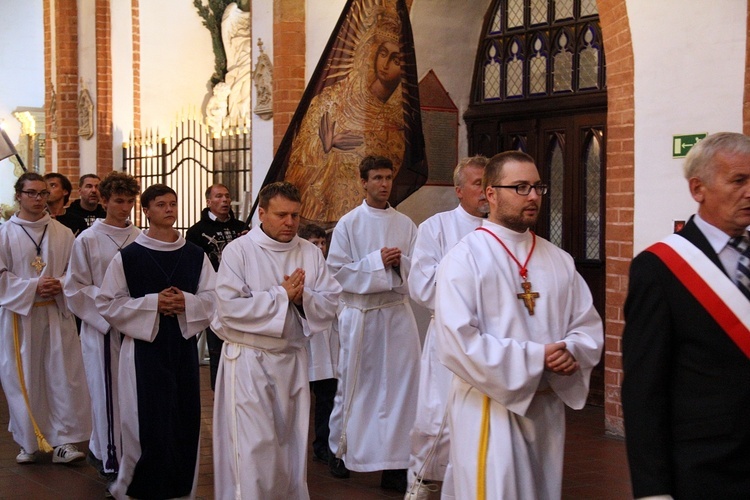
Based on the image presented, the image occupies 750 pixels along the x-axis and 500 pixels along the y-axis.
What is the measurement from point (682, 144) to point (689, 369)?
4.97 meters

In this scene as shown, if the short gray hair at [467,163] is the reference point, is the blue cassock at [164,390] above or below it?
below

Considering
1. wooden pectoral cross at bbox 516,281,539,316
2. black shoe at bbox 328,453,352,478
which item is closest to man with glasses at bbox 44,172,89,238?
black shoe at bbox 328,453,352,478

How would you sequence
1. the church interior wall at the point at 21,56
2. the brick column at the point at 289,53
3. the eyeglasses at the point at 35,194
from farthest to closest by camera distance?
the church interior wall at the point at 21,56, the brick column at the point at 289,53, the eyeglasses at the point at 35,194

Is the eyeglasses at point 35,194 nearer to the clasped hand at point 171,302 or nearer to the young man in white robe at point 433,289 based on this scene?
the clasped hand at point 171,302

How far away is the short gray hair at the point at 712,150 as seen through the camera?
3408 mm

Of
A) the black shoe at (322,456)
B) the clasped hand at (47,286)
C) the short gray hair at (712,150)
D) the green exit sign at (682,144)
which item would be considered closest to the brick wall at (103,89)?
the clasped hand at (47,286)

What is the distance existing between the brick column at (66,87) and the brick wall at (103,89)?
1.76 feet

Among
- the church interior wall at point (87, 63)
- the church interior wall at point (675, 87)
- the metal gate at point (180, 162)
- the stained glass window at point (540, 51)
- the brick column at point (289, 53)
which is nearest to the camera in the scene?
the church interior wall at point (675, 87)

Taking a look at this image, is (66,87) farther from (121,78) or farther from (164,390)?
(164,390)

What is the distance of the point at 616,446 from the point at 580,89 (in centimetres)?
353

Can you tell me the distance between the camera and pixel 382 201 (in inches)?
308

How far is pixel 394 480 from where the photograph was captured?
24.1 feet

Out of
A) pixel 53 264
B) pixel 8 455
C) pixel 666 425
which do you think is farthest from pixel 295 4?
pixel 666 425

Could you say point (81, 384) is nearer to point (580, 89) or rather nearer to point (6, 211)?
point (580, 89)
